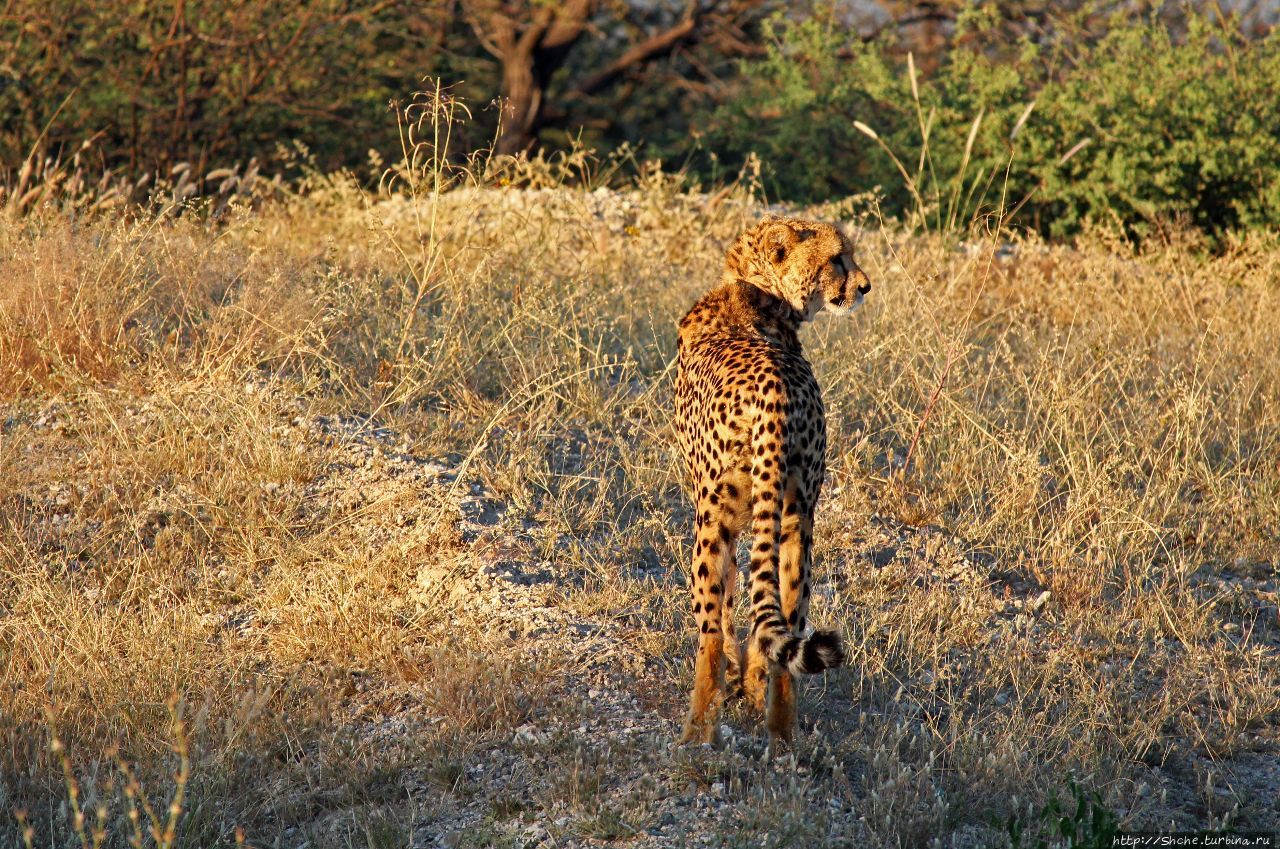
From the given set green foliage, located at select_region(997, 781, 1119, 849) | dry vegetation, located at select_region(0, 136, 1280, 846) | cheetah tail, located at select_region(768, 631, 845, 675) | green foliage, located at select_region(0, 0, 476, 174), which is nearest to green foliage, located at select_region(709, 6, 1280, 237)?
dry vegetation, located at select_region(0, 136, 1280, 846)

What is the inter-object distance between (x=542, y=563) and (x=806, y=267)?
4.16 ft

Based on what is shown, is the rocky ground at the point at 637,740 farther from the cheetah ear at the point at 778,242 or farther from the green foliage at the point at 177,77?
the green foliage at the point at 177,77

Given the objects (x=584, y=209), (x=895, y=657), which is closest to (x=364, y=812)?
(x=895, y=657)

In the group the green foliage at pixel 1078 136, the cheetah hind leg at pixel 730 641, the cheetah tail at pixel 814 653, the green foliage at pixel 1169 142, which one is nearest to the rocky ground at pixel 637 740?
the cheetah hind leg at pixel 730 641

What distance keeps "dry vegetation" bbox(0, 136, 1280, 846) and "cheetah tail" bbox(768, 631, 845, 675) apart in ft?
1.31

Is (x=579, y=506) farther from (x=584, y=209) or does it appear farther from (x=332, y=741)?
(x=584, y=209)

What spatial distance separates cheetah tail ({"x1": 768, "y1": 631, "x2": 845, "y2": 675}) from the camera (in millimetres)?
2766

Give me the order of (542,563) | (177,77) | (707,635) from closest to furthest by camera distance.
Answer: (707,635) < (542,563) < (177,77)

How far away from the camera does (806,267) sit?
374cm

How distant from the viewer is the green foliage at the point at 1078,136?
864 centimetres

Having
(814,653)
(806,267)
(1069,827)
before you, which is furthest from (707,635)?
(806,267)

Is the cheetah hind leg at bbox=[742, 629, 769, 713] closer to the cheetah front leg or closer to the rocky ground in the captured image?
the rocky ground

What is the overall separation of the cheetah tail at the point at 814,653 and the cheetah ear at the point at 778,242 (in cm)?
130

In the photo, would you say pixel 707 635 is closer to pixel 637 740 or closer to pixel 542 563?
pixel 637 740
